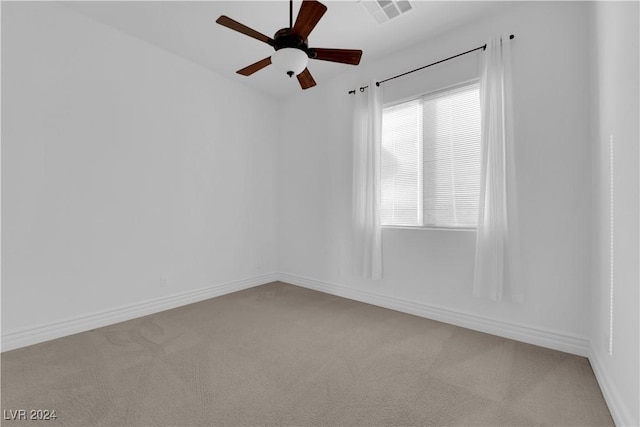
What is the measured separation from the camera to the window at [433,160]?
2801 millimetres

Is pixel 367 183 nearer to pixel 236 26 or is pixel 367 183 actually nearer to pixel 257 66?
pixel 257 66

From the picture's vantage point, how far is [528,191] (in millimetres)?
2449

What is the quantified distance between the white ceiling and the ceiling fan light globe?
912 mm

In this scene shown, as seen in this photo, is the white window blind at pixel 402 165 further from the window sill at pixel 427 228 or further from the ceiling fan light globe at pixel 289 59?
the ceiling fan light globe at pixel 289 59

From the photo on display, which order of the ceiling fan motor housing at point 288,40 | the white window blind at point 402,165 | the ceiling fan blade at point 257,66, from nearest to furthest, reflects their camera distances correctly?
the ceiling fan motor housing at point 288,40, the ceiling fan blade at point 257,66, the white window blind at point 402,165

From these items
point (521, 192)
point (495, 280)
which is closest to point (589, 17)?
point (521, 192)

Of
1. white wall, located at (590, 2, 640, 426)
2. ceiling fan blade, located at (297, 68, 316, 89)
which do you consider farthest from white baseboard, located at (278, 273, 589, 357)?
ceiling fan blade, located at (297, 68, 316, 89)

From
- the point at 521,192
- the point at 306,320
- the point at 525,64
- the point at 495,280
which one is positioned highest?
the point at 525,64

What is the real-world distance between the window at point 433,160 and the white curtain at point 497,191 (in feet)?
0.65

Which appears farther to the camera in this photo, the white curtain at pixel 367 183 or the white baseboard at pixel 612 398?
the white curtain at pixel 367 183

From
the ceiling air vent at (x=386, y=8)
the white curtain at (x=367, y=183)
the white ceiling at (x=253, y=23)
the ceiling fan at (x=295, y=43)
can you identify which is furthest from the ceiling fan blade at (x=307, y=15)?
the white curtain at (x=367, y=183)

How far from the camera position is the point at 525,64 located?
2.48 m

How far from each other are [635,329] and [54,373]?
341 centimetres

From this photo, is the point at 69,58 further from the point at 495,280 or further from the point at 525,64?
the point at 495,280
